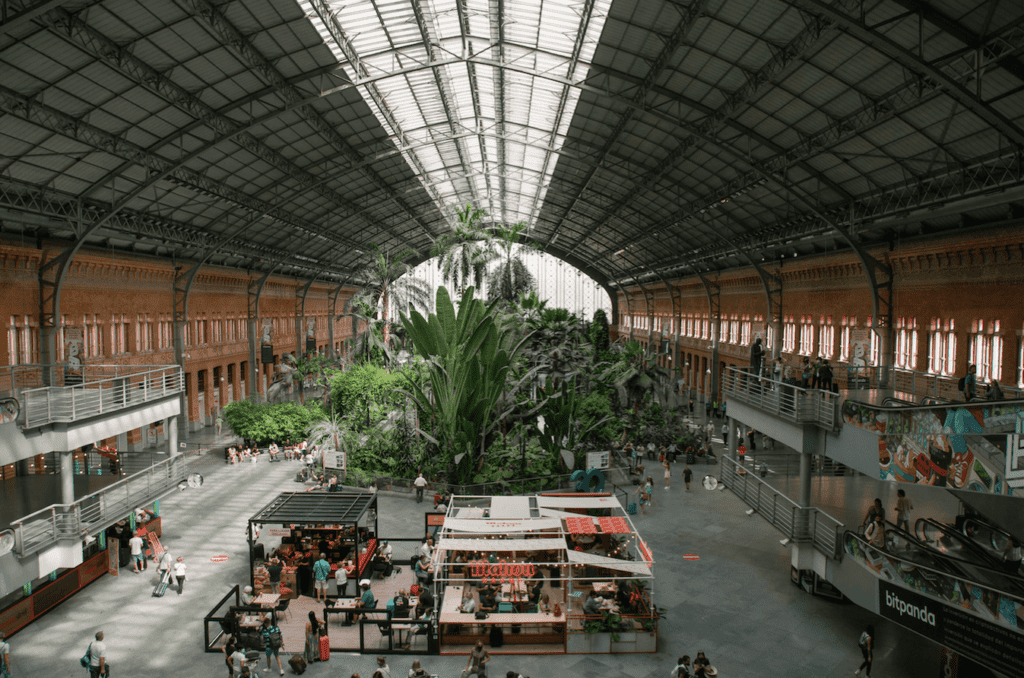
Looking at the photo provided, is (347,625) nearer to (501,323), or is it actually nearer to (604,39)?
(501,323)

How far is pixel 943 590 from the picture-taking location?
10734 mm

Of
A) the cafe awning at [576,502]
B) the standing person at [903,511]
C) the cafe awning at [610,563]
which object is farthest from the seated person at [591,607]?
the standing person at [903,511]

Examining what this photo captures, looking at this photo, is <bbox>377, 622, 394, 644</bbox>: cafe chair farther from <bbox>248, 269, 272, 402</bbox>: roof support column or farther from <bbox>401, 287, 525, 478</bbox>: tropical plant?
<bbox>248, 269, 272, 402</bbox>: roof support column

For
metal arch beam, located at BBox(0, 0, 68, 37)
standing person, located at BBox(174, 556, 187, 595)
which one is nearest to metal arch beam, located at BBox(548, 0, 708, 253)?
metal arch beam, located at BBox(0, 0, 68, 37)

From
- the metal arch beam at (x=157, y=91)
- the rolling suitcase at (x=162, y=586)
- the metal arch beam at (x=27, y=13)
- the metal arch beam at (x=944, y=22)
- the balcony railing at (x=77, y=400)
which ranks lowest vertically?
the rolling suitcase at (x=162, y=586)

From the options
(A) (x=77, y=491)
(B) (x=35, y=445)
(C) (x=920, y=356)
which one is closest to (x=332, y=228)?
(A) (x=77, y=491)

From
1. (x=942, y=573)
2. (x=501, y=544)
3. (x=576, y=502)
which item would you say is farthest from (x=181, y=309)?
(x=942, y=573)

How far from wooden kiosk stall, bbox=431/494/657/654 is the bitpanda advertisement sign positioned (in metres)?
4.74

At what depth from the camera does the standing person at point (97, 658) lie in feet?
40.7

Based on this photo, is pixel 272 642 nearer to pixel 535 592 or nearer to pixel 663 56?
pixel 535 592

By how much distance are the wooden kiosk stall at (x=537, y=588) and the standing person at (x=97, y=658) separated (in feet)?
21.3

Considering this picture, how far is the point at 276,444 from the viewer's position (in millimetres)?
32125

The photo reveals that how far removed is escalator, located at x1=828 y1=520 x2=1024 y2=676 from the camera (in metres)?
9.82

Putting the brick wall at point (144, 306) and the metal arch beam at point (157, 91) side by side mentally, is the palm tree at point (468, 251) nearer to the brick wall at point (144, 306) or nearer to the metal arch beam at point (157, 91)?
the metal arch beam at point (157, 91)
